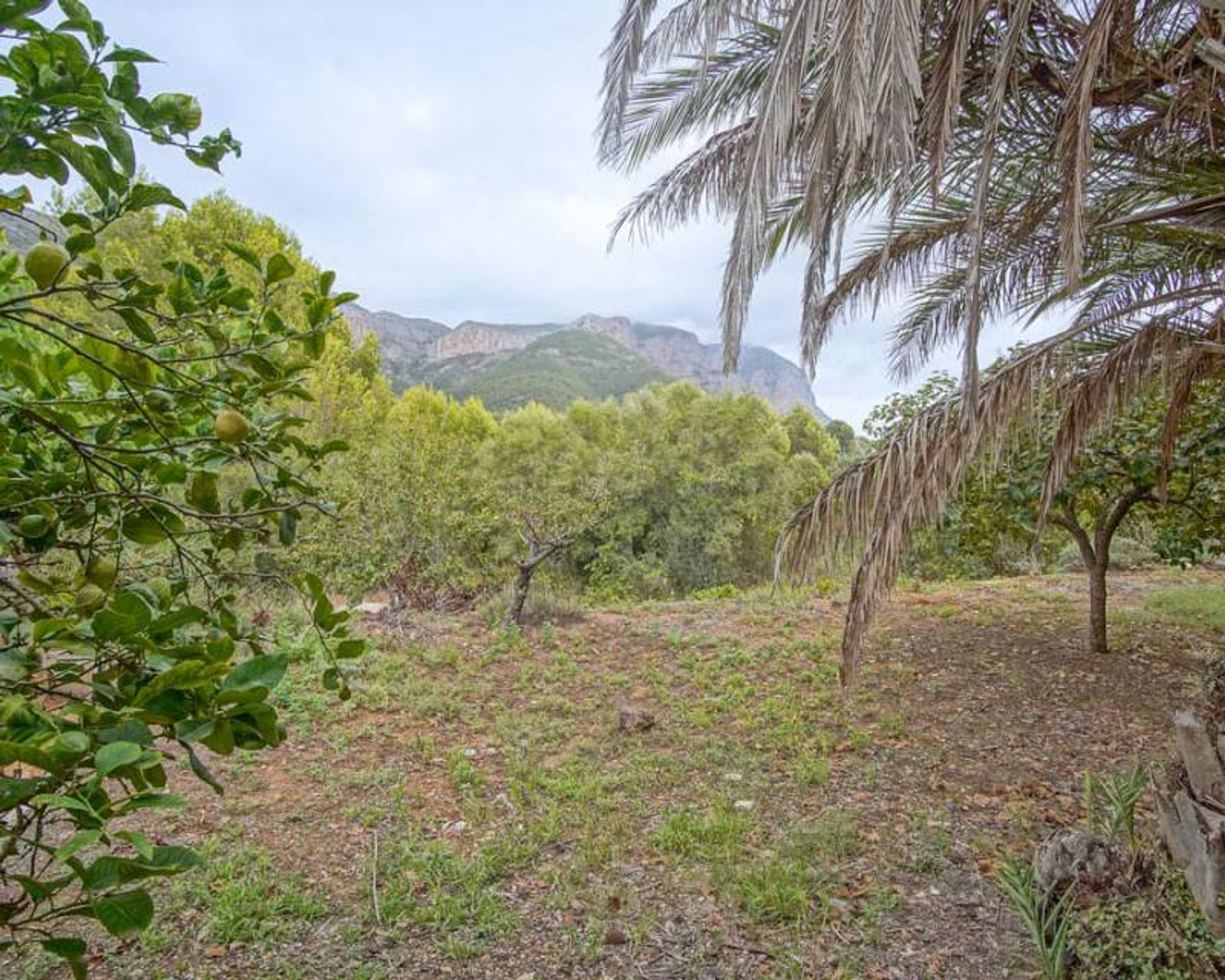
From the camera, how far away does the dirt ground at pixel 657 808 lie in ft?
7.33

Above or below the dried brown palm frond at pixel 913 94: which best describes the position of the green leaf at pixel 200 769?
below

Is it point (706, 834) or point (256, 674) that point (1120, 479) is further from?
point (256, 674)

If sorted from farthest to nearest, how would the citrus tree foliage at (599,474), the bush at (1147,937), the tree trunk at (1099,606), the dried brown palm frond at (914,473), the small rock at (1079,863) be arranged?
1. the citrus tree foliage at (599,474)
2. the tree trunk at (1099,606)
3. the dried brown palm frond at (914,473)
4. the small rock at (1079,863)
5. the bush at (1147,937)

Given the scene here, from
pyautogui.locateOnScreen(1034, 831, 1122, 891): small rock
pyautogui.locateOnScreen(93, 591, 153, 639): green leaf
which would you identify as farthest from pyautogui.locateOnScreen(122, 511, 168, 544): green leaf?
pyautogui.locateOnScreen(1034, 831, 1122, 891): small rock

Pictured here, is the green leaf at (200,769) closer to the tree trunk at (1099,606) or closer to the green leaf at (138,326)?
the green leaf at (138,326)

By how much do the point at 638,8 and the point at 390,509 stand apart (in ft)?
18.6

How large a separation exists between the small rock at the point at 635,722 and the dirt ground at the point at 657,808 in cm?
2

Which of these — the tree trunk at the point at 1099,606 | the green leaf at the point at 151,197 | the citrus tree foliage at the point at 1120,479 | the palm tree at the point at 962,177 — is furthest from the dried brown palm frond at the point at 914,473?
the green leaf at the point at 151,197

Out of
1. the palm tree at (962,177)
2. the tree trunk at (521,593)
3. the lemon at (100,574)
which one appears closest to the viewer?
the lemon at (100,574)

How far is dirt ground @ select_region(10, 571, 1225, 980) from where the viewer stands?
223 cm

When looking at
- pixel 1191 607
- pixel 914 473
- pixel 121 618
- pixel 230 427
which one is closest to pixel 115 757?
pixel 121 618

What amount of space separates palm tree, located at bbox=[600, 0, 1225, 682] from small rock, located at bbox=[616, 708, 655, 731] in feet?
4.19

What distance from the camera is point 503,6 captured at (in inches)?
165

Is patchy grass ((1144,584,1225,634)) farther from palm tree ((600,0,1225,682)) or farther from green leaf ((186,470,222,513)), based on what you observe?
green leaf ((186,470,222,513))
